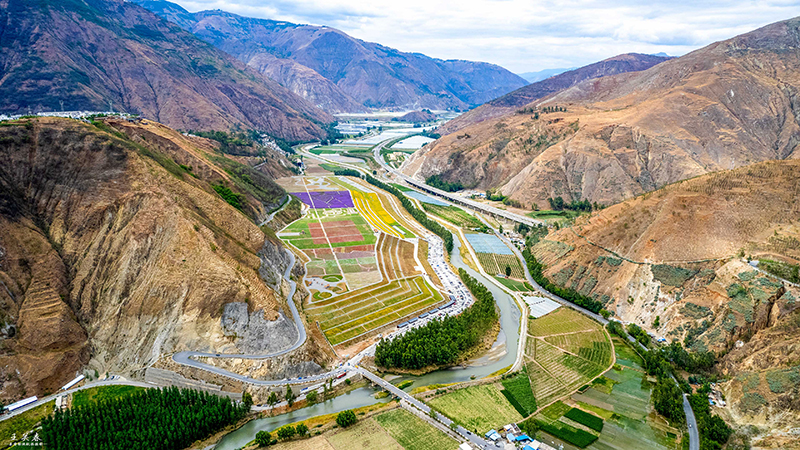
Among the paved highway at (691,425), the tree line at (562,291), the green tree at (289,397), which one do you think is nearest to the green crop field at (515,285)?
the tree line at (562,291)

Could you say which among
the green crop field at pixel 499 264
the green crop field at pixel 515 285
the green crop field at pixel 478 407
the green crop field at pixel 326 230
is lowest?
the green crop field at pixel 478 407

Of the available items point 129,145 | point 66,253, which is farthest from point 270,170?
point 66,253

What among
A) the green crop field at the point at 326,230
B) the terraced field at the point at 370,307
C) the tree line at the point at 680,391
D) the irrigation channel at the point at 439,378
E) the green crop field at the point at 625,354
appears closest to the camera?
the tree line at the point at 680,391

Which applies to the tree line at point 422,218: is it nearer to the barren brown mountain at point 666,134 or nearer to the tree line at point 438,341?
the barren brown mountain at point 666,134

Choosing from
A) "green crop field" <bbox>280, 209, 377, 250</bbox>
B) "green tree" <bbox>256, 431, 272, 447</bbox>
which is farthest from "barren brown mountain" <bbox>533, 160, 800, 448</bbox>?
"green tree" <bbox>256, 431, 272, 447</bbox>

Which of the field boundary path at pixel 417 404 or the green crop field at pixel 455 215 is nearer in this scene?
the field boundary path at pixel 417 404
